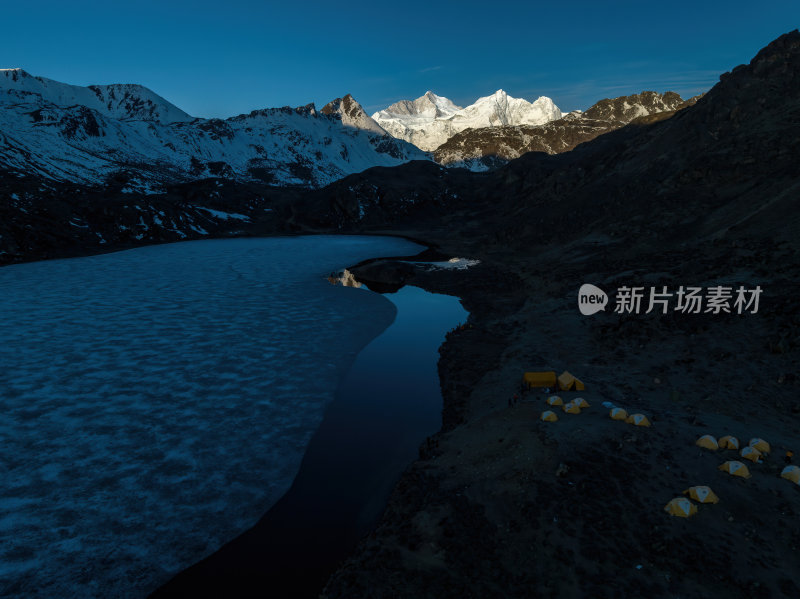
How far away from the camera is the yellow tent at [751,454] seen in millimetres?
12180

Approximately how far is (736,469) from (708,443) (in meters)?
1.32

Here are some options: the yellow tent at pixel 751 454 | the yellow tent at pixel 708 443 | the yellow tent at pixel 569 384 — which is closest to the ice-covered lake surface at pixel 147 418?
the yellow tent at pixel 569 384

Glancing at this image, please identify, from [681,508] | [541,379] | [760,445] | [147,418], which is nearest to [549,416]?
[541,379]

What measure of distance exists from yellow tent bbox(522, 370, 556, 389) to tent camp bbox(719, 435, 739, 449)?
6.43 m

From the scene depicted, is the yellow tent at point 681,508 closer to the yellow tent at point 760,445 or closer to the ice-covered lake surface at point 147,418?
the yellow tent at point 760,445

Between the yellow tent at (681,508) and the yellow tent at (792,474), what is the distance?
327cm

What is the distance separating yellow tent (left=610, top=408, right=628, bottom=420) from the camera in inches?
574

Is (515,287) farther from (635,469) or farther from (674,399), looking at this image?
(635,469)

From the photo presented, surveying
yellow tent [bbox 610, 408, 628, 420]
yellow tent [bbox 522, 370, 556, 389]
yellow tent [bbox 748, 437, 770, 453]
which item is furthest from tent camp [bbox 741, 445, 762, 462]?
yellow tent [bbox 522, 370, 556, 389]

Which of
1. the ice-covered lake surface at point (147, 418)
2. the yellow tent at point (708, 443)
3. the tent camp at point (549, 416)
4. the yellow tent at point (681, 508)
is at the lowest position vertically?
the ice-covered lake surface at point (147, 418)

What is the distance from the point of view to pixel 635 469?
1220cm

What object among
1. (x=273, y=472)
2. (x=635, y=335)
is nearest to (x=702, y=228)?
(x=635, y=335)

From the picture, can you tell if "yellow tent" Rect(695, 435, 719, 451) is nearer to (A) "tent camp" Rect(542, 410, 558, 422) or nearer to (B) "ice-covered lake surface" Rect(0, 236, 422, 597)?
(A) "tent camp" Rect(542, 410, 558, 422)

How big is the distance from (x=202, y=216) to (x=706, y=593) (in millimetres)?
120252
